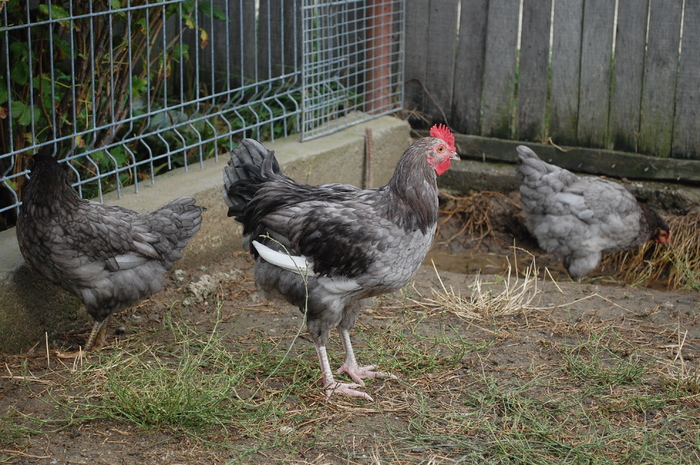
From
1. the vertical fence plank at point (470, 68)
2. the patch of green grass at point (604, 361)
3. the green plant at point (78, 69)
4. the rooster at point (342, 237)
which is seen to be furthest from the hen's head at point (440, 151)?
the vertical fence plank at point (470, 68)

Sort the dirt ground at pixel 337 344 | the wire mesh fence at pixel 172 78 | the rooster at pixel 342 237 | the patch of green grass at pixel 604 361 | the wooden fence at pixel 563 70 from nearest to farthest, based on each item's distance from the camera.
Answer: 1. the dirt ground at pixel 337 344
2. the rooster at pixel 342 237
3. the patch of green grass at pixel 604 361
4. the wire mesh fence at pixel 172 78
5. the wooden fence at pixel 563 70

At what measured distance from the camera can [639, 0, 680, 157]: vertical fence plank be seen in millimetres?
5996

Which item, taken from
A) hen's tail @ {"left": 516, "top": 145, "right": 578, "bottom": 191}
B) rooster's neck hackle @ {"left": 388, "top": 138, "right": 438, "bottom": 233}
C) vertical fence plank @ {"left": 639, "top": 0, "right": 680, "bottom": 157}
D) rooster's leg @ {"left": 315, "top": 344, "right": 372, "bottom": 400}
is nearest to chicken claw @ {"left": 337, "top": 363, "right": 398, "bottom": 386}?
rooster's leg @ {"left": 315, "top": 344, "right": 372, "bottom": 400}

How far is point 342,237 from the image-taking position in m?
3.69

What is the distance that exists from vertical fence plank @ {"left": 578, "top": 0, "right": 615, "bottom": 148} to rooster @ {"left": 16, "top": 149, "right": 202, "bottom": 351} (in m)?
3.59

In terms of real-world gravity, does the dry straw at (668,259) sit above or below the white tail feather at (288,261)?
below

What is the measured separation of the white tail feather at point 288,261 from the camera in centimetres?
378

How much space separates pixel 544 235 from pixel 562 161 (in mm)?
833

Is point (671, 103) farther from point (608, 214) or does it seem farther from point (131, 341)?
point (131, 341)

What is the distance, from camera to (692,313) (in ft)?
15.9

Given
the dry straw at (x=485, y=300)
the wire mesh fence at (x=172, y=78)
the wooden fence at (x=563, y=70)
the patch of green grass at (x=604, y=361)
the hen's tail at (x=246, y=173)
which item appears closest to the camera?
the patch of green grass at (x=604, y=361)

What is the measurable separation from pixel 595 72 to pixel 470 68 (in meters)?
1.02

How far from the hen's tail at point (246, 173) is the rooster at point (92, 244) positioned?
0.42 metres

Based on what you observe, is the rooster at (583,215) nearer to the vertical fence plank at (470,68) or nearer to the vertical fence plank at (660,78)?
the vertical fence plank at (660,78)
